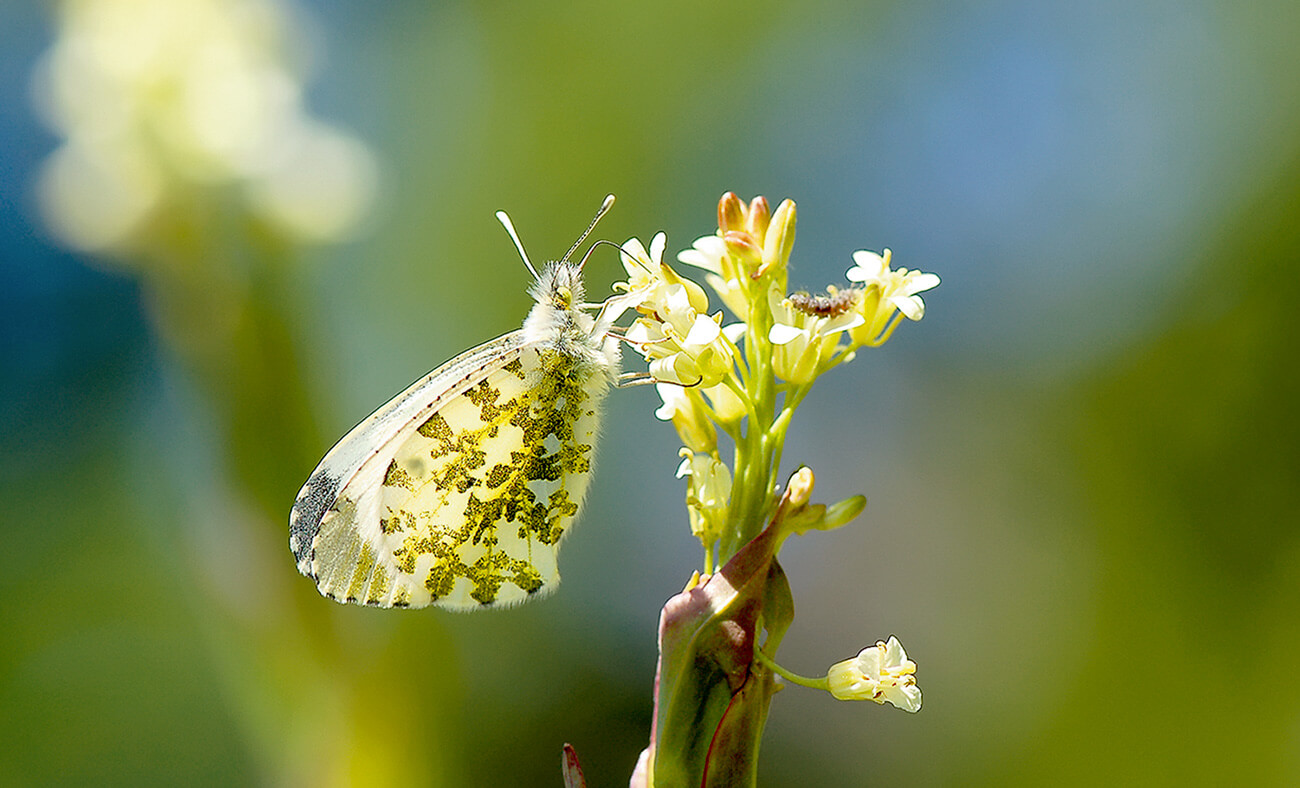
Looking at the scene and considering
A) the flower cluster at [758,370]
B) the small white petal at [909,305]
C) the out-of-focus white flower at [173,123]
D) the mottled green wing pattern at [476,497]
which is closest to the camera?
the flower cluster at [758,370]

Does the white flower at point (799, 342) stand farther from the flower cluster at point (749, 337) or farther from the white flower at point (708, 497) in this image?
the white flower at point (708, 497)

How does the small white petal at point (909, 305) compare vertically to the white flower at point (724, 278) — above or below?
below

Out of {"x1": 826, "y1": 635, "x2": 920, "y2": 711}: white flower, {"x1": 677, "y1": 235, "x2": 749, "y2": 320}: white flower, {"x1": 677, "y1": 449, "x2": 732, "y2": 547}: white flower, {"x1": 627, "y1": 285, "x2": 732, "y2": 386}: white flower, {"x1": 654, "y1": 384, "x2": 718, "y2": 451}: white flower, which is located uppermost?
{"x1": 677, "y1": 235, "x2": 749, "y2": 320}: white flower

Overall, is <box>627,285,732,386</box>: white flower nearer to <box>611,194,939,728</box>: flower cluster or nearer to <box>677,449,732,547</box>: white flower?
<box>611,194,939,728</box>: flower cluster

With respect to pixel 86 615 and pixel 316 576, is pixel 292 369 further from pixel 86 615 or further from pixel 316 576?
pixel 86 615

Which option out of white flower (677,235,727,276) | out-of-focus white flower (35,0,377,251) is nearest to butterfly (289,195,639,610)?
white flower (677,235,727,276)

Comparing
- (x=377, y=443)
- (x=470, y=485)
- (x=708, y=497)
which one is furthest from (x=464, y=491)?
(x=708, y=497)

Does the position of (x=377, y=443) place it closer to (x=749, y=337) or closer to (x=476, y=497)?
(x=476, y=497)

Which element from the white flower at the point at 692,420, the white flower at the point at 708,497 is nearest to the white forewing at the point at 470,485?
the white flower at the point at 692,420
